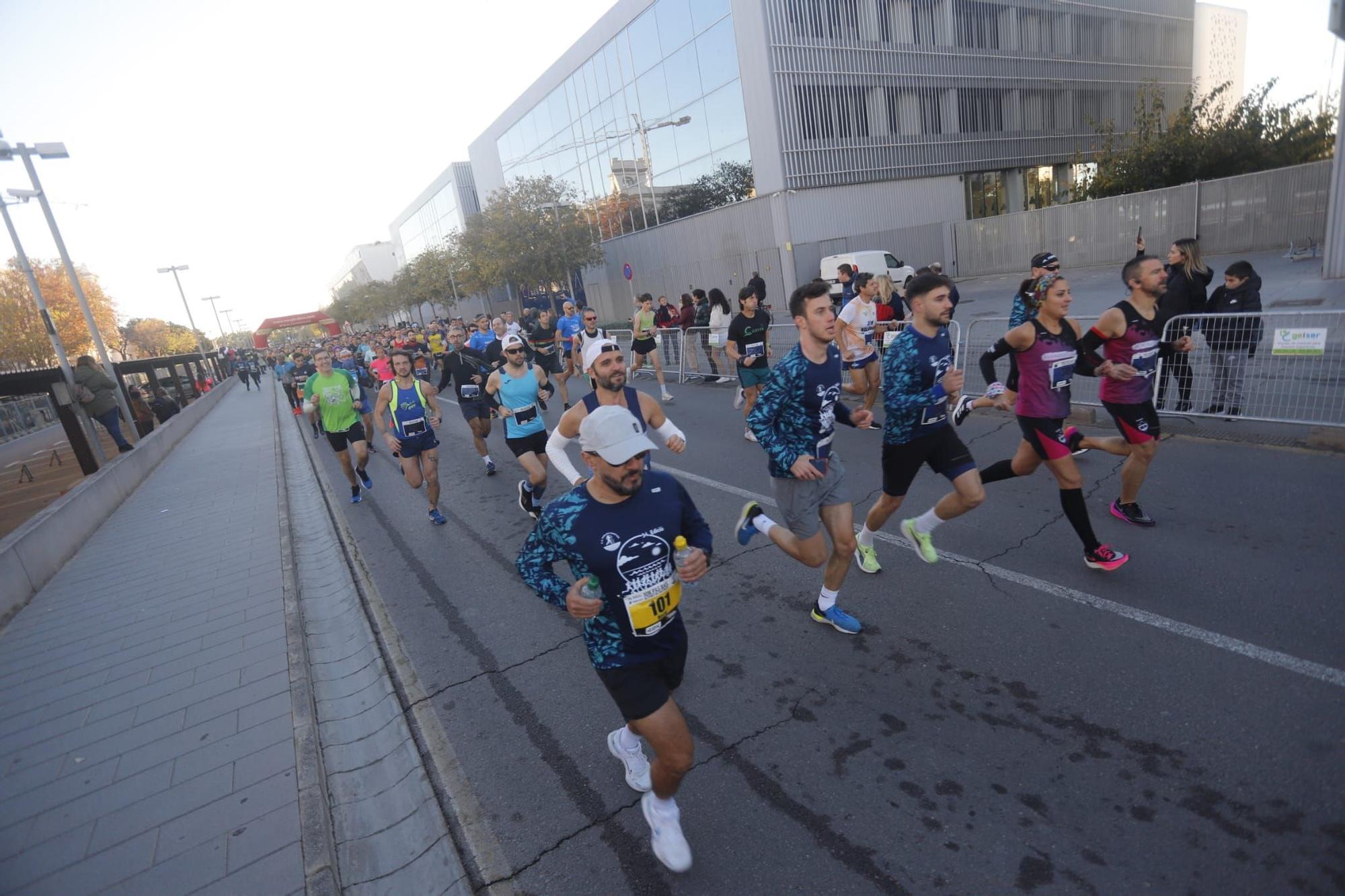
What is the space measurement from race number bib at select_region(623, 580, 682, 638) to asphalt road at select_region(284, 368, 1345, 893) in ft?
3.33

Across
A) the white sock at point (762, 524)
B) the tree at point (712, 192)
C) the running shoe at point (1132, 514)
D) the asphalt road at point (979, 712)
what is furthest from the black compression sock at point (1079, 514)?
the tree at point (712, 192)

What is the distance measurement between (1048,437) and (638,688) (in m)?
3.44

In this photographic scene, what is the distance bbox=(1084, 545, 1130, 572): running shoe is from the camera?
440cm

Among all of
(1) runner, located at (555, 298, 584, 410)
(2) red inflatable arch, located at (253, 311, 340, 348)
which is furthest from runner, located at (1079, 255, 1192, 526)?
(2) red inflatable arch, located at (253, 311, 340, 348)

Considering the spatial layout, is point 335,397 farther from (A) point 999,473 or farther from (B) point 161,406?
(B) point 161,406

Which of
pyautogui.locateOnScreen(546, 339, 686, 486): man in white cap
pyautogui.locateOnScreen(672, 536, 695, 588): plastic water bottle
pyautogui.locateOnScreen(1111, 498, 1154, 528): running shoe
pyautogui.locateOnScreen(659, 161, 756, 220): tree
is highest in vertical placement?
pyautogui.locateOnScreen(659, 161, 756, 220): tree

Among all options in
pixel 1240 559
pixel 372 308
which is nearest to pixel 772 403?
pixel 1240 559

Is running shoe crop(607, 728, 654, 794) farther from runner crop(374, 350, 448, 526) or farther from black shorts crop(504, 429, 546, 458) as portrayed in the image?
runner crop(374, 350, 448, 526)

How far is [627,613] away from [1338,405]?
781 centimetres

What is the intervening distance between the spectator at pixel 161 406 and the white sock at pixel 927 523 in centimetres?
2291

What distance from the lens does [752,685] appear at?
3.82 m

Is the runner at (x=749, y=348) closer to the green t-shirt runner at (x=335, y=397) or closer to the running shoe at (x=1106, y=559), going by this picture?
the running shoe at (x=1106, y=559)

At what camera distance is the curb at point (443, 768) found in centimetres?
283

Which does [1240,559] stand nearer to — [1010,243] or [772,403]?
[772,403]
